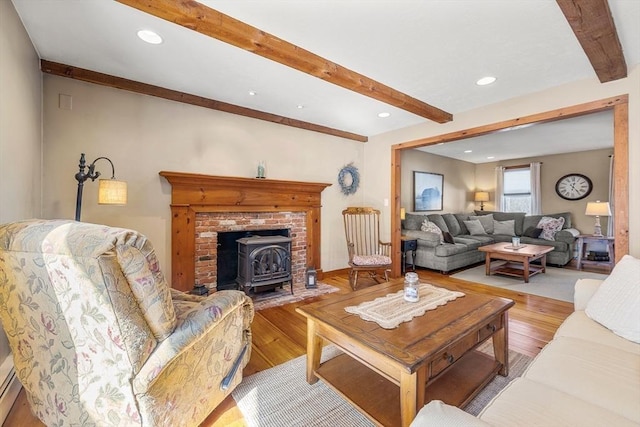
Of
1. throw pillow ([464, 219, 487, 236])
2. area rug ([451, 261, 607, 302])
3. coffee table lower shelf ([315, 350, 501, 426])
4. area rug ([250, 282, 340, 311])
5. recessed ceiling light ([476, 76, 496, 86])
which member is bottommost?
area rug ([250, 282, 340, 311])

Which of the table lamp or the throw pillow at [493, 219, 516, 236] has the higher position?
the table lamp

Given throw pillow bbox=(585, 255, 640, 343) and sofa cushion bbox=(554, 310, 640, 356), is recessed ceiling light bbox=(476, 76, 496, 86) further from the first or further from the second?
sofa cushion bbox=(554, 310, 640, 356)

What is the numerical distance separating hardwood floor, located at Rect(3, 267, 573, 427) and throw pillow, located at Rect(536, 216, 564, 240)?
2.68 meters

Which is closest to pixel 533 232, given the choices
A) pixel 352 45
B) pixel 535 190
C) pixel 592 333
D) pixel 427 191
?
pixel 535 190

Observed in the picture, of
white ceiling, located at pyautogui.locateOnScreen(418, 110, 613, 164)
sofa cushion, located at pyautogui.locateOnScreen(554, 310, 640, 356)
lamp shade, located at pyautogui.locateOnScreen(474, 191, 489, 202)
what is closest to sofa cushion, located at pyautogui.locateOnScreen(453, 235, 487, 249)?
white ceiling, located at pyautogui.locateOnScreen(418, 110, 613, 164)

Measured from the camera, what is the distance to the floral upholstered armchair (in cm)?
101

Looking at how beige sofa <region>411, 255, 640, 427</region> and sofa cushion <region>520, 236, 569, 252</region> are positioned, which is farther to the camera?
sofa cushion <region>520, 236, 569, 252</region>

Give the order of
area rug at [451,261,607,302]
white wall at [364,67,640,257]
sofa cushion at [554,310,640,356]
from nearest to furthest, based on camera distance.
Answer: sofa cushion at [554,310,640,356] → white wall at [364,67,640,257] → area rug at [451,261,607,302]

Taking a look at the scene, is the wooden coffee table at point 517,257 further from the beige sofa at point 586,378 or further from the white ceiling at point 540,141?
the beige sofa at point 586,378

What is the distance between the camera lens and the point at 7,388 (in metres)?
1.54

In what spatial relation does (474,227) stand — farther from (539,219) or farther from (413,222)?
(413,222)

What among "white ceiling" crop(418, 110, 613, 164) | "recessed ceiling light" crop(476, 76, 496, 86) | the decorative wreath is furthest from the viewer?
the decorative wreath

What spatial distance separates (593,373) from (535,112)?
2.78 m

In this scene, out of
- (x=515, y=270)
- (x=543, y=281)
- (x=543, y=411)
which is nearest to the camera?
(x=543, y=411)
